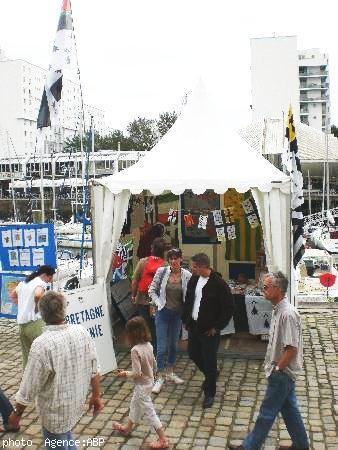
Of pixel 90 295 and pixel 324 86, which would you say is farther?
pixel 324 86

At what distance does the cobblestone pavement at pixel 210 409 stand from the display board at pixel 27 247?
4.80 feet

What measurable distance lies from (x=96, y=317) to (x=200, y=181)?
87.8 inches

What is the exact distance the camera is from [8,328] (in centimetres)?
870

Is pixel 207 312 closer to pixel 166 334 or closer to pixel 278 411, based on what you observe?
pixel 166 334

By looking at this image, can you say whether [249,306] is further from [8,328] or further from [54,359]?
[54,359]

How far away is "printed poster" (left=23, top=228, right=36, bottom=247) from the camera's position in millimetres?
8164

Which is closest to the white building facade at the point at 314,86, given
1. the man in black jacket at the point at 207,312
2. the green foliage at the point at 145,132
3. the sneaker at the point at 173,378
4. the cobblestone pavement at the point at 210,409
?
the green foliage at the point at 145,132

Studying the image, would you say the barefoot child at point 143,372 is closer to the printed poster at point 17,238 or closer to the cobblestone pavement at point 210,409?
the cobblestone pavement at point 210,409

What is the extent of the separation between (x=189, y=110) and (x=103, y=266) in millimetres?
3163

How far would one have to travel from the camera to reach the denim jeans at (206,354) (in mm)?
5282

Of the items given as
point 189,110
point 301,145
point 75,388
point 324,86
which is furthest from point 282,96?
point 75,388

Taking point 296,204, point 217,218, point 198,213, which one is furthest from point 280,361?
point 198,213

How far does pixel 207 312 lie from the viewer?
5.22 meters

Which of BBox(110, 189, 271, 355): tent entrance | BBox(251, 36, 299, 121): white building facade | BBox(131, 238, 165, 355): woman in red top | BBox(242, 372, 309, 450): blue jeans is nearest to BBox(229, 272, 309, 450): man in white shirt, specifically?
BBox(242, 372, 309, 450): blue jeans
